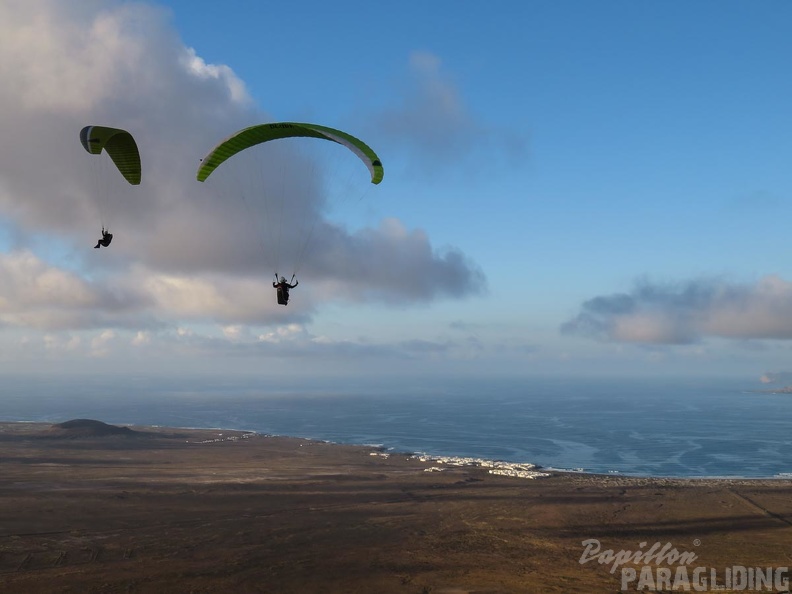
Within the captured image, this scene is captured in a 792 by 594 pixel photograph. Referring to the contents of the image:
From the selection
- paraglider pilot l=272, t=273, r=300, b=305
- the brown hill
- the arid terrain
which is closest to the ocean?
the arid terrain

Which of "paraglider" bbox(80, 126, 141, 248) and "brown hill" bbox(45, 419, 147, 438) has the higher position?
"paraglider" bbox(80, 126, 141, 248)

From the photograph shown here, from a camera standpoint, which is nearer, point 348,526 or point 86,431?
point 348,526

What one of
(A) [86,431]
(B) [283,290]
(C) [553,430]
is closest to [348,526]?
(B) [283,290]

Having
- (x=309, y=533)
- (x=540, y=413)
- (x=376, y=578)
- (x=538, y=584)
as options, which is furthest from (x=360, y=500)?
(x=540, y=413)

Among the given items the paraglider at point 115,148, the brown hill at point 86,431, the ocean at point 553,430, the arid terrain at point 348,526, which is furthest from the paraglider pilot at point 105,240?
the brown hill at point 86,431

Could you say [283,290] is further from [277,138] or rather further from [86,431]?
[86,431]

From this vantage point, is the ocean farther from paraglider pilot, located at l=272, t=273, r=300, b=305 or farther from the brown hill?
paraglider pilot, located at l=272, t=273, r=300, b=305
